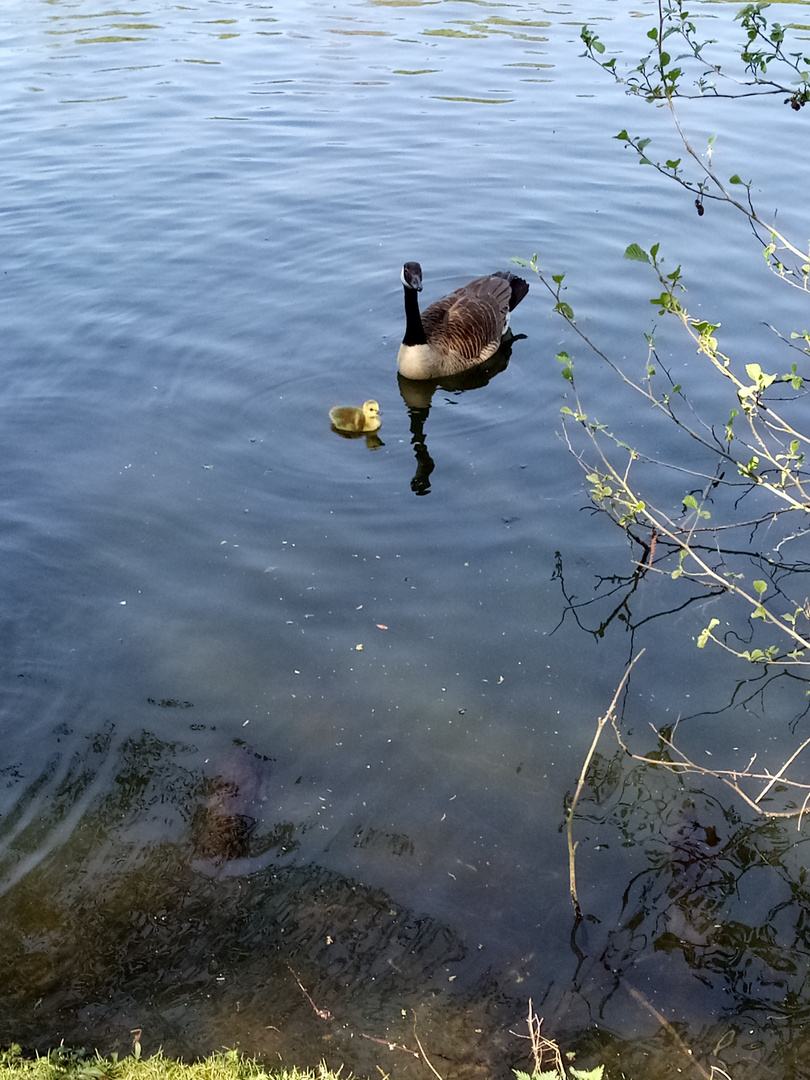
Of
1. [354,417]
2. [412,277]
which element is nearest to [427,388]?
[412,277]

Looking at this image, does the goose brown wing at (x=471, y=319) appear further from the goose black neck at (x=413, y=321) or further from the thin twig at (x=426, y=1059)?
the thin twig at (x=426, y=1059)

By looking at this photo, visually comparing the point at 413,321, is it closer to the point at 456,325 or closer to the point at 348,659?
the point at 456,325

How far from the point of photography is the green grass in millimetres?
3953

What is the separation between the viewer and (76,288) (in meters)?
10.9

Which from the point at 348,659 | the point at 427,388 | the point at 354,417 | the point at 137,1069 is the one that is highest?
the point at 354,417

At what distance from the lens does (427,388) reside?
9320 mm

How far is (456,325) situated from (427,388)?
738 mm

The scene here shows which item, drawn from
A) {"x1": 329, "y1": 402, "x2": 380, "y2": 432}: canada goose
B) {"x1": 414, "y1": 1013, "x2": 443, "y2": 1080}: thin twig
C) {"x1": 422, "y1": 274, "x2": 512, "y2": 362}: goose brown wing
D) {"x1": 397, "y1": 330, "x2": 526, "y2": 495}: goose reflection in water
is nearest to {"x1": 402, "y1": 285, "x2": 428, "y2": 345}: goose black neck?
{"x1": 422, "y1": 274, "x2": 512, "y2": 362}: goose brown wing

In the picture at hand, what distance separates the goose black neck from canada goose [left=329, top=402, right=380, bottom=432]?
1327 mm

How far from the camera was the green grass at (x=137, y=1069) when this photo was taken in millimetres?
3953

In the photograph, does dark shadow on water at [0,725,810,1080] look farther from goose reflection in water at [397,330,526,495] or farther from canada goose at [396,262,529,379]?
canada goose at [396,262,529,379]

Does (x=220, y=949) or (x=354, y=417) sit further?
(x=354, y=417)

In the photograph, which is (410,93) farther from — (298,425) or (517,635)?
(517,635)

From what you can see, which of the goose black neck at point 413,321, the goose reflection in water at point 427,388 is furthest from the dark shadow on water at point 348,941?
the goose black neck at point 413,321
